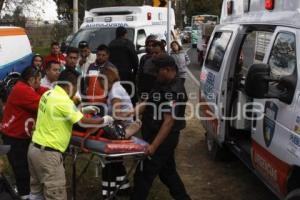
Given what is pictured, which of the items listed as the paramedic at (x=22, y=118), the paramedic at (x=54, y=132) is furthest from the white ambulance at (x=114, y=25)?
the paramedic at (x=54, y=132)

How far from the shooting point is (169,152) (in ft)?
17.6

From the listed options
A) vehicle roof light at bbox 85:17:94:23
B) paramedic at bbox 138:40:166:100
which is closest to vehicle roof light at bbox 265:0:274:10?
paramedic at bbox 138:40:166:100

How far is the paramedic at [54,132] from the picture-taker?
489cm

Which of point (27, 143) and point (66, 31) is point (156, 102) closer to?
point (27, 143)

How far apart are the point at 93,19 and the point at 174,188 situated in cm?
932

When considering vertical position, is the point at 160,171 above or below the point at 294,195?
below

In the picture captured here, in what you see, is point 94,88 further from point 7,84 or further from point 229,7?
point 7,84

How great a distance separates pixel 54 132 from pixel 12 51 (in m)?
9.11

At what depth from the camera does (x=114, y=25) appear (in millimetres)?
13430

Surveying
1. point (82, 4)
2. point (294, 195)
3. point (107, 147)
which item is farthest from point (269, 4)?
point (82, 4)

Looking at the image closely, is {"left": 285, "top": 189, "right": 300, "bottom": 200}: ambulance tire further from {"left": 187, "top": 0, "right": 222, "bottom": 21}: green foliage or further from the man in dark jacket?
{"left": 187, "top": 0, "right": 222, "bottom": 21}: green foliage

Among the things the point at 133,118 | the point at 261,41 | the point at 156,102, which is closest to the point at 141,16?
the point at 261,41

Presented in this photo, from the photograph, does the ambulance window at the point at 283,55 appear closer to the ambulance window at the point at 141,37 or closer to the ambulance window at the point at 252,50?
the ambulance window at the point at 252,50

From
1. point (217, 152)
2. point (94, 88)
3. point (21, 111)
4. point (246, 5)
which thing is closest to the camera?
point (21, 111)
